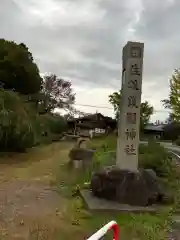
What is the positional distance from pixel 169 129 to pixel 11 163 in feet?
90.2

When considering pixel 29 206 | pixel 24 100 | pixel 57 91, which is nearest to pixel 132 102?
pixel 29 206

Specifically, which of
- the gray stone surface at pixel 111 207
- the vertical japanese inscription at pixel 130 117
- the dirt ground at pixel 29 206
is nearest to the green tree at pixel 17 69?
the dirt ground at pixel 29 206

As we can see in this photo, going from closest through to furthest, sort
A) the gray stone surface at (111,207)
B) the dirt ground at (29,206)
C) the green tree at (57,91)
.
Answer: the dirt ground at (29,206), the gray stone surface at (111,207), the green tree at (57,91)

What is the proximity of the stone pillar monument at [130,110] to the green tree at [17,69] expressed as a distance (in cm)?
1830

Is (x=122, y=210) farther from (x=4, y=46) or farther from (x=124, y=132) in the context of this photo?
(x=4, y=46)

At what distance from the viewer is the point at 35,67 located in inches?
1028

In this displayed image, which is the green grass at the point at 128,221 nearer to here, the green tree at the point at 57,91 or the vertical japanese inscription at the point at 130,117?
the vertical japanese inscription at the point at 130,117

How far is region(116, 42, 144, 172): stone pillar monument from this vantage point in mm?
7168

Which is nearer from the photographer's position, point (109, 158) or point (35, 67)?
point (109, 158)

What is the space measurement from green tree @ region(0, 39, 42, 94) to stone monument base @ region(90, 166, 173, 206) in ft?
61.9

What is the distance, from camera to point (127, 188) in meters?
6.74

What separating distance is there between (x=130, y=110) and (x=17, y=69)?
18714 mm

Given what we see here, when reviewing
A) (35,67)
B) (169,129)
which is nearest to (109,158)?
(35,67)

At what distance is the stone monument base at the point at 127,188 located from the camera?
6684 mm
